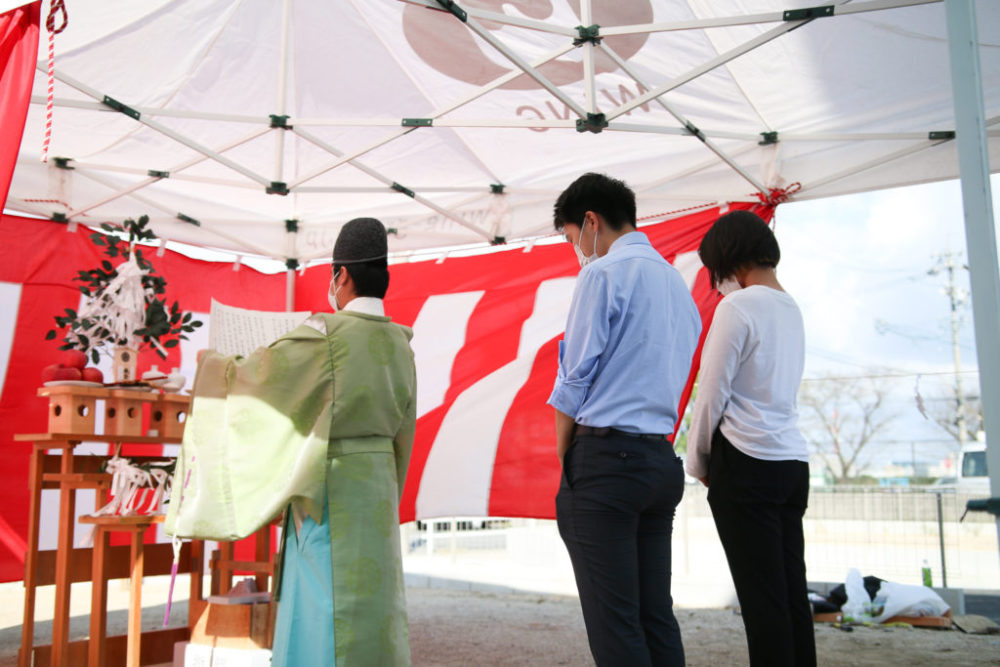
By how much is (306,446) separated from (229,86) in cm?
276

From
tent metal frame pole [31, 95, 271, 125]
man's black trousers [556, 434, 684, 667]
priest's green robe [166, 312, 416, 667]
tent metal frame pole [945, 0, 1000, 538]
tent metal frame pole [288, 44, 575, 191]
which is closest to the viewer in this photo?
tent metal frame pole [945, 0, 1000, 538]

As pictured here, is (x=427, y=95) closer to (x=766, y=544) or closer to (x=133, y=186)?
(x=133, y=186)

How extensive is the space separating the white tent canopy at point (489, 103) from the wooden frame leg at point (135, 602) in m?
2.00

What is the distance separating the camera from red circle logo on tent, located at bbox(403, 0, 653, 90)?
3496 millimetres

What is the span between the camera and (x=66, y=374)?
3004 mm

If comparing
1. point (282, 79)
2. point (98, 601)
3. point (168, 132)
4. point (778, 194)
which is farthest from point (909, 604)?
point (168, 132)

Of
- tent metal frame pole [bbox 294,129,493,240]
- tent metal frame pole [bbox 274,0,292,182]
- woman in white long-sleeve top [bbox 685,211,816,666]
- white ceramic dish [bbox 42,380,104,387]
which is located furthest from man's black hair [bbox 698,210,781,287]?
tent metal frame pole [bbox 294,129,493,240]

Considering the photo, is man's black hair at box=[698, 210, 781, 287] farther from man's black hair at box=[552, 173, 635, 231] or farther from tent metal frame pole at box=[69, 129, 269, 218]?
tent metal frame pole at box=[69, 129, 269, 218]

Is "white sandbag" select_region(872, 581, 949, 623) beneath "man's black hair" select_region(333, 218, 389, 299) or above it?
beneath

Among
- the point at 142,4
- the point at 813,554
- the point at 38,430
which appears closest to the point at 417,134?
the point at 142,4

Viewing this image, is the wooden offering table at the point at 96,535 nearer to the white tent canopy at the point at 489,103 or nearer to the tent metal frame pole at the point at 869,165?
the white tent canopy at the point at 489,103

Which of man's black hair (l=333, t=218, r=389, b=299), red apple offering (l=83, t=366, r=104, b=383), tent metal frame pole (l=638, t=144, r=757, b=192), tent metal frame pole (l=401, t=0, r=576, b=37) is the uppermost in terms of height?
tent metal frame pole (l=401, t=0, r=576, b=37)

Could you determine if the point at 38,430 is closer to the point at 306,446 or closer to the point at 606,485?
the point at 306,446

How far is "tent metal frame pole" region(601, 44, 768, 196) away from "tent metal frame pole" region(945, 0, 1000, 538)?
7.46 ft
